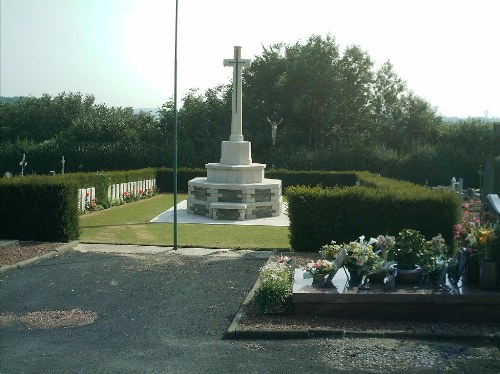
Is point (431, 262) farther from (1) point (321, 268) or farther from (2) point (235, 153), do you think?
(2) point (235, 153)

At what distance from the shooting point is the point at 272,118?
1959 inches

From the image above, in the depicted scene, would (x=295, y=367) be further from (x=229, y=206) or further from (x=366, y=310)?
(x=229, y=206)

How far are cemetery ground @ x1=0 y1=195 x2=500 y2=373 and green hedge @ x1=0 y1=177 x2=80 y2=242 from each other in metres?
3.21

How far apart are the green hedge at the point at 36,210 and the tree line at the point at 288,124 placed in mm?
24541

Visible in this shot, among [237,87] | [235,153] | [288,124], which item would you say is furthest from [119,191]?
[288,124]

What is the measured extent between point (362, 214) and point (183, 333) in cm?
671

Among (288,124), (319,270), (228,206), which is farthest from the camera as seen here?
(288,124)

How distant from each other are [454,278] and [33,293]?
6.42m

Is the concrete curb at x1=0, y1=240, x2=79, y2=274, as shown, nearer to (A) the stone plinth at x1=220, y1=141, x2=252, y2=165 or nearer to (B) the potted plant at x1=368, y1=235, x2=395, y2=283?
(B) the potted plant at x1=368, y1=235, x2=395, y2=283

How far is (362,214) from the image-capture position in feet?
45.9

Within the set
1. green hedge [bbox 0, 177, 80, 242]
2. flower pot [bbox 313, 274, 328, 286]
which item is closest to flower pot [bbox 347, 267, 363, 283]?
flower pot [bbox 313, 274, 328, 286]

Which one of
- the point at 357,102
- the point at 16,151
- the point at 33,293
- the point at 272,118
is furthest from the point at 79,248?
the point at 357,102

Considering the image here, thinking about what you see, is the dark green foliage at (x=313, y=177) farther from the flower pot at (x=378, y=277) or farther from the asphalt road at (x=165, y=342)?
the flower pot at (x=378, y=277)

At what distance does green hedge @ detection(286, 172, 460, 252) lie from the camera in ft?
44.9
